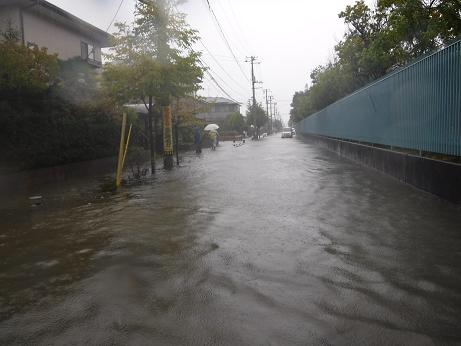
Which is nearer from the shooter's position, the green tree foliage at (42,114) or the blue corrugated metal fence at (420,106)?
the blue corrugated metal fence at (420,106)

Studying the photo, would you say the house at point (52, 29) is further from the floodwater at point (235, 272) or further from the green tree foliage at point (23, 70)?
the floodwater at point (235, 272)

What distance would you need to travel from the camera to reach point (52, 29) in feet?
87.7

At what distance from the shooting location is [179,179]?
14.8 m

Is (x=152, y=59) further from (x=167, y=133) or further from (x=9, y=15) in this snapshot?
(x=9, y=15)

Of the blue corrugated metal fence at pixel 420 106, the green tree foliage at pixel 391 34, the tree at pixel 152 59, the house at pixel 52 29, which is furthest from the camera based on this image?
the house at pixel 52 29

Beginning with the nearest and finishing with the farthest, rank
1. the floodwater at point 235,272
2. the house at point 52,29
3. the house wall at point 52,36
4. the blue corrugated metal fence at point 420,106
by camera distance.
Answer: the floodwater at point 235,272
the blue corrugated metal fence at point 420,106
the house at point 52,29
the house wall at point 52,36

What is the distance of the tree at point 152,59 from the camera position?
654 inches

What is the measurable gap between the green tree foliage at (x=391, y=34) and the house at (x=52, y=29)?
1262 centimetres

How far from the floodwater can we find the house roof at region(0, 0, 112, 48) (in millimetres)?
14890

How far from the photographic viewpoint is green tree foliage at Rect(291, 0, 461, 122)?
11711 millimetres

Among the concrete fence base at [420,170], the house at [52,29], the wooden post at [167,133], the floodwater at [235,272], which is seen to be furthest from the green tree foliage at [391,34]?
the house at [52,29]

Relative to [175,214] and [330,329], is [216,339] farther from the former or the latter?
[175,214]

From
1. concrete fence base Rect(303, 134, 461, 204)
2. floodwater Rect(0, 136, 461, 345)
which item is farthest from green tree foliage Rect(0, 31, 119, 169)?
concrete fence base Rect(303, 134, 461, 204)

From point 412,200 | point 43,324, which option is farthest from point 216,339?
point 412,200
